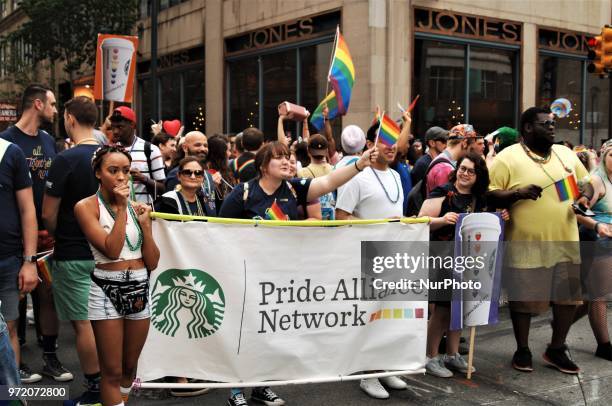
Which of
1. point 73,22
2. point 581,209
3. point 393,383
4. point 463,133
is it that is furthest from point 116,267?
point 73,22

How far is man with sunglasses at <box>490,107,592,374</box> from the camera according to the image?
525 centimetres

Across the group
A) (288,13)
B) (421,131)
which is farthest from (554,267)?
(288,13)

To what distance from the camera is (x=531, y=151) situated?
17.7 feet

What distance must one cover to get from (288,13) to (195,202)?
12915mm

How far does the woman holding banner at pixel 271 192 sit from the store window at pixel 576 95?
14.8 meters

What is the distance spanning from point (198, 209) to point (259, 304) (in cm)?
101

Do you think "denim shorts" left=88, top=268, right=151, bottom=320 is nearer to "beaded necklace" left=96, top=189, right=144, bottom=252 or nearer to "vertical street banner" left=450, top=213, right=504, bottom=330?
"beaded necklace" left=96, top=189, right=144, bottom=252

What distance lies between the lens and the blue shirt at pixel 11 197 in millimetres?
4004

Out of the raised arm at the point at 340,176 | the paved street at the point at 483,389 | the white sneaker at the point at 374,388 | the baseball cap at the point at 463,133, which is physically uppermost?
the baseball cap at the point at 463,133

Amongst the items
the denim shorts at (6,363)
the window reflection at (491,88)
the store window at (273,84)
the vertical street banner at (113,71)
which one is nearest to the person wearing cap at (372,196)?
the denim shorts at (6,363)

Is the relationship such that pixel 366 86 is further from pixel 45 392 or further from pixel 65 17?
pixel 65 17

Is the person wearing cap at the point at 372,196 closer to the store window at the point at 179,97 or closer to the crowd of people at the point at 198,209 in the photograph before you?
the crowd of people at the point at 198,209

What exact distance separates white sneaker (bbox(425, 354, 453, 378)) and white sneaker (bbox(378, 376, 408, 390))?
413 millimetres

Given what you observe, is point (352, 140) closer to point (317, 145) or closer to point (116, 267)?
point (317, 145)
